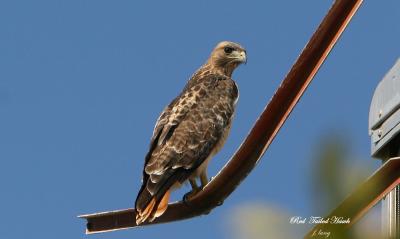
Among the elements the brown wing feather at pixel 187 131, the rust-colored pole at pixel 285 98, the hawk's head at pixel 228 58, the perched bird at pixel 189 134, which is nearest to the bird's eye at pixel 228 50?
the hawk's head at pixel 228 58

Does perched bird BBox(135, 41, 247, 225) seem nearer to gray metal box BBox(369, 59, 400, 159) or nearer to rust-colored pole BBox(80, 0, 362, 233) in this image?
gray metal box BBox(369, 59, 400, 159)

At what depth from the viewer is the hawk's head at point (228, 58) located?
29.6 ft

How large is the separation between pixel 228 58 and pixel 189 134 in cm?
192

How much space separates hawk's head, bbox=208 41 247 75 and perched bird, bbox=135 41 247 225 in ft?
0.95

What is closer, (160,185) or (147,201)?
(147,201)

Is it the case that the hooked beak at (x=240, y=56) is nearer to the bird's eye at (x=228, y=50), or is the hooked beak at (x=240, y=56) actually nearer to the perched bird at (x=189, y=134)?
the bird's eye at (x=228, y=50)

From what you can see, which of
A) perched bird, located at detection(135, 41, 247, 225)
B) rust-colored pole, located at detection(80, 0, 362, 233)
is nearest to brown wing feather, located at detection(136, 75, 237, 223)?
perched bird, located at detection(135, 41, 247, 225)

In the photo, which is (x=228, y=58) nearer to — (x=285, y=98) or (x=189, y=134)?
(x=189, y=134)

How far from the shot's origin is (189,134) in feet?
24.5

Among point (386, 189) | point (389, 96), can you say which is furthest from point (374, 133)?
point (386, 189)

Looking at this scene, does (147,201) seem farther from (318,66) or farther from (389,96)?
(318,66)

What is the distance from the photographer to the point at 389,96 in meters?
3.59

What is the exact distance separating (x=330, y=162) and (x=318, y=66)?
988 mm

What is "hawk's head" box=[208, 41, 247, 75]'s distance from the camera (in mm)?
9016
